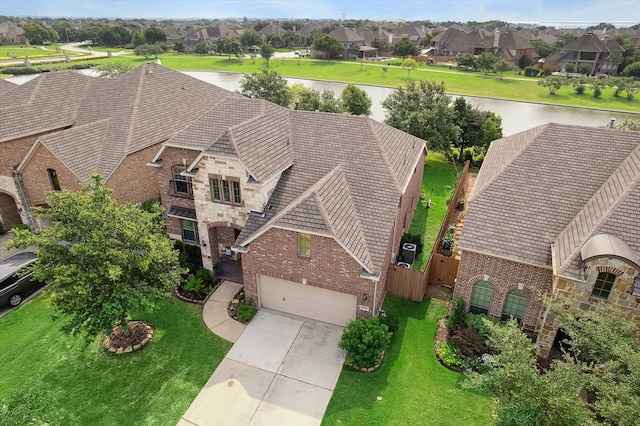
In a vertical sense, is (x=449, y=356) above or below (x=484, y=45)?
below

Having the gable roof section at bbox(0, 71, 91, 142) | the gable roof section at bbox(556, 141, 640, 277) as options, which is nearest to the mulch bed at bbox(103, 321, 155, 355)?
the gable roof section at bbox(0, 71, 91, 142)

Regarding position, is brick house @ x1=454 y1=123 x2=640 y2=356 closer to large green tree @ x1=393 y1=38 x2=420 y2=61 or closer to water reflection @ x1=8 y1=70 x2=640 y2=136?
water reflection @ x1=8 y1=70 x2=640 y2=136

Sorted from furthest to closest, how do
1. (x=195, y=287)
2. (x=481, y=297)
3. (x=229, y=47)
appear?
(x=229, y=47) → (x=195, y=287) → (x=481, y=297)

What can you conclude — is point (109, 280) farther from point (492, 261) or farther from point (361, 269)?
point (492, 261)

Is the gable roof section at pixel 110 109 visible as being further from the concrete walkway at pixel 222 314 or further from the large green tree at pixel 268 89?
the large green tree at pixel 268 89

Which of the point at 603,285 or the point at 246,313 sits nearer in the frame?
the point at 603,285

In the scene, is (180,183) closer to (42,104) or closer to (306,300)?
(306,300)

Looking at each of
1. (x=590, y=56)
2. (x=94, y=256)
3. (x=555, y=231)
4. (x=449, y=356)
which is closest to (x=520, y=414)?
(x=449, y=356)
